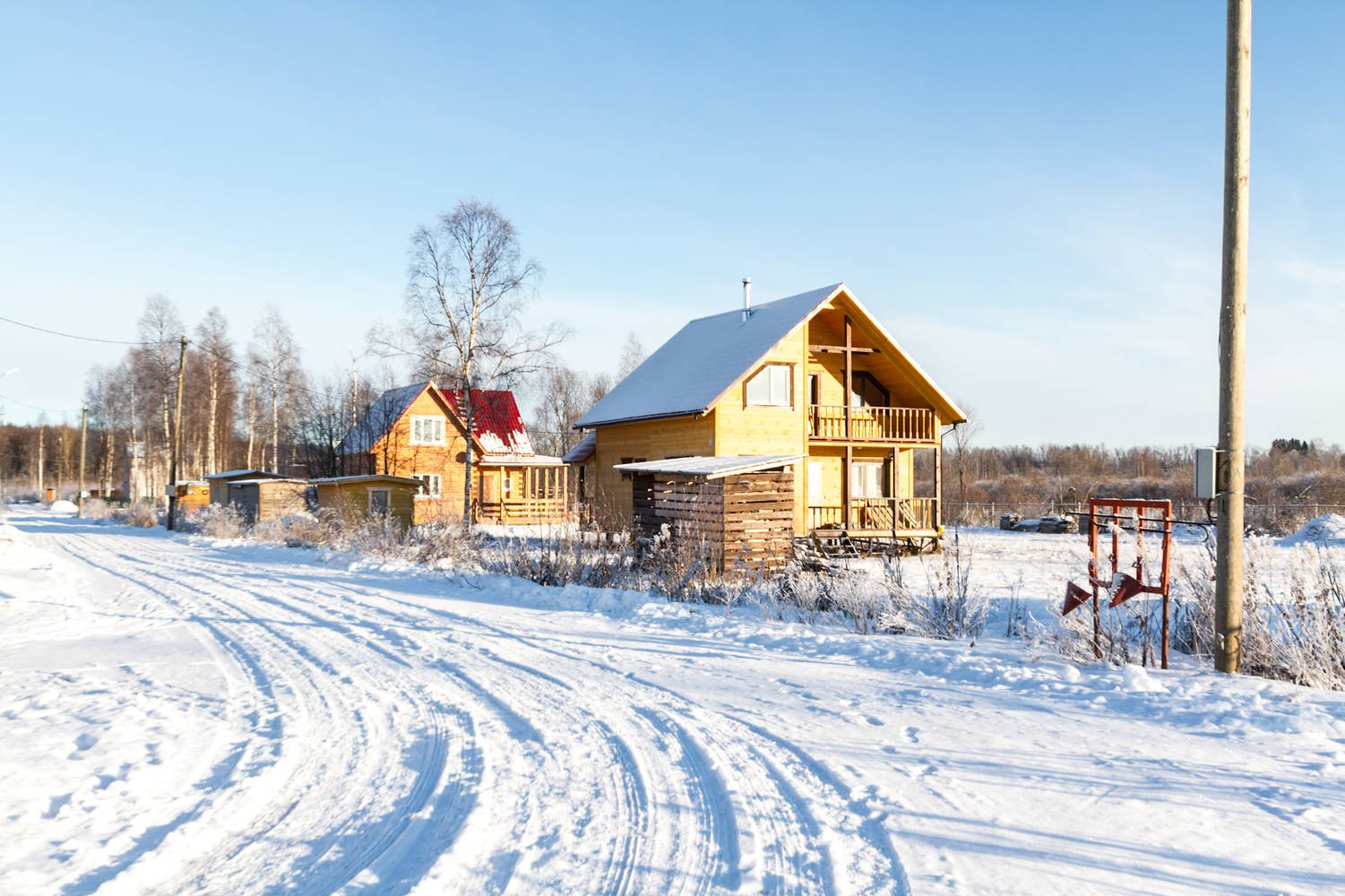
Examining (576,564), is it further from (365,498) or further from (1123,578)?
(365,498)

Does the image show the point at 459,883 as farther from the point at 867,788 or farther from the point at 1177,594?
the point at 1177,594

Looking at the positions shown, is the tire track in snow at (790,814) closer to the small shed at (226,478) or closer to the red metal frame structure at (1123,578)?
the red metal frame structure at (1123,578)

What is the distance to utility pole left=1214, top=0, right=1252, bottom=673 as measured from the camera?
23.3ft

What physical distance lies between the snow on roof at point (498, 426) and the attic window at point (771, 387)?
667 inches

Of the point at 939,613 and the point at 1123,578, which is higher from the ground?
the point at 1123,578

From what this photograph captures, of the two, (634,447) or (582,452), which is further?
(582,452)

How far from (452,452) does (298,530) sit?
1494 cm

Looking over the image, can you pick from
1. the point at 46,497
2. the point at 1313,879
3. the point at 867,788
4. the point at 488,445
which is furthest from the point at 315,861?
the point at 46,497

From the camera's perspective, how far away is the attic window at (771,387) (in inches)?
914

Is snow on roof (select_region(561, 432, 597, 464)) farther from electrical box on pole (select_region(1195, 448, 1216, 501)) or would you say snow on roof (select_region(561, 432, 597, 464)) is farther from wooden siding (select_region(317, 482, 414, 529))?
electrical box on pole (select_region(1195, 448, 1216, 501))

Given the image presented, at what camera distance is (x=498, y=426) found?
3956 centimetres

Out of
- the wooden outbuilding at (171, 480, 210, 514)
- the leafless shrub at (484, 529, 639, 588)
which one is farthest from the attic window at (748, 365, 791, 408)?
the wooden outbuilding at (171, 480, 210, 514)

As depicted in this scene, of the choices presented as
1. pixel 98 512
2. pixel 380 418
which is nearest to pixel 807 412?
pixel 380 418

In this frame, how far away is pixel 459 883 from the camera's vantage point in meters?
3.60
